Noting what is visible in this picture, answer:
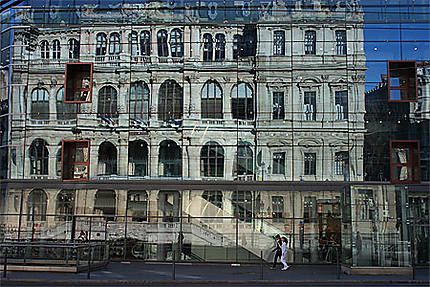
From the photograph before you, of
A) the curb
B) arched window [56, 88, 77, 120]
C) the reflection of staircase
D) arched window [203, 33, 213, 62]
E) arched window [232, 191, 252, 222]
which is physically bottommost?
the curb

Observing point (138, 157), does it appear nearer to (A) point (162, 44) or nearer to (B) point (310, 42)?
(A) point (162, 44)

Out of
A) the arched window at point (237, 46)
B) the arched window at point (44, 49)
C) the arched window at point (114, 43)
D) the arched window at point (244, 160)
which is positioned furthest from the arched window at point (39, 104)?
the arched window at point (244, 160)

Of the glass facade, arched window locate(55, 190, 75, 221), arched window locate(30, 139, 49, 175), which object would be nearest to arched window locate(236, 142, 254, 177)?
the glass facade

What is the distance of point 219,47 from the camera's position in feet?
100

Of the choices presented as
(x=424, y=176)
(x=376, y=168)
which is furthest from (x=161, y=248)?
(x=424, y=176)

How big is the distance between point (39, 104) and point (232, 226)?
1253 cm

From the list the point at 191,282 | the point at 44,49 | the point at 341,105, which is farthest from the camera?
the point at 44,49

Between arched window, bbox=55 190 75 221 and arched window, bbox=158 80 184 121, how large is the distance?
20.7ft

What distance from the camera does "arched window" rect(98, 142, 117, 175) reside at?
3009 centimetres

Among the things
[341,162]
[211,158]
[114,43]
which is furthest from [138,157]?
[341,162]

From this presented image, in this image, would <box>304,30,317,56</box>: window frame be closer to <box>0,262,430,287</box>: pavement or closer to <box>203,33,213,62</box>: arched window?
<box>203,33,213,62</box>: arched window

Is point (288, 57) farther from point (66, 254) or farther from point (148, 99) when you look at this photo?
point (66, 254)

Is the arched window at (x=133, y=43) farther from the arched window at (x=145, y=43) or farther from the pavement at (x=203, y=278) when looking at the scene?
the pavement at (x=203, y=278)

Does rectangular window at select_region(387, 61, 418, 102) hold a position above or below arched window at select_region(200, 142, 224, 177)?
above
